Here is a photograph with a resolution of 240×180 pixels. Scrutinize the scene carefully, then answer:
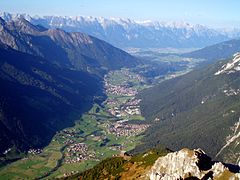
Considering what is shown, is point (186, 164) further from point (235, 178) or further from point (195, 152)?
point (235, 178)

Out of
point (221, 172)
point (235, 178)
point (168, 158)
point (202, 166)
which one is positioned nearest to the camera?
point (235, 178)

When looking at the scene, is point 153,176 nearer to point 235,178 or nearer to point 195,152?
point 195,152

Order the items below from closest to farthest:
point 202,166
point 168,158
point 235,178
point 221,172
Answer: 1. point 235,178
2. point 221,172
3. point 202,166
4. point 168,158

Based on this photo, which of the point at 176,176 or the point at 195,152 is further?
the point at 195,152

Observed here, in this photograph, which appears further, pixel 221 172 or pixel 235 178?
pixel 221 172

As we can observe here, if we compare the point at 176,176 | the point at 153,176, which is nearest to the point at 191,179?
the point at 176,176
